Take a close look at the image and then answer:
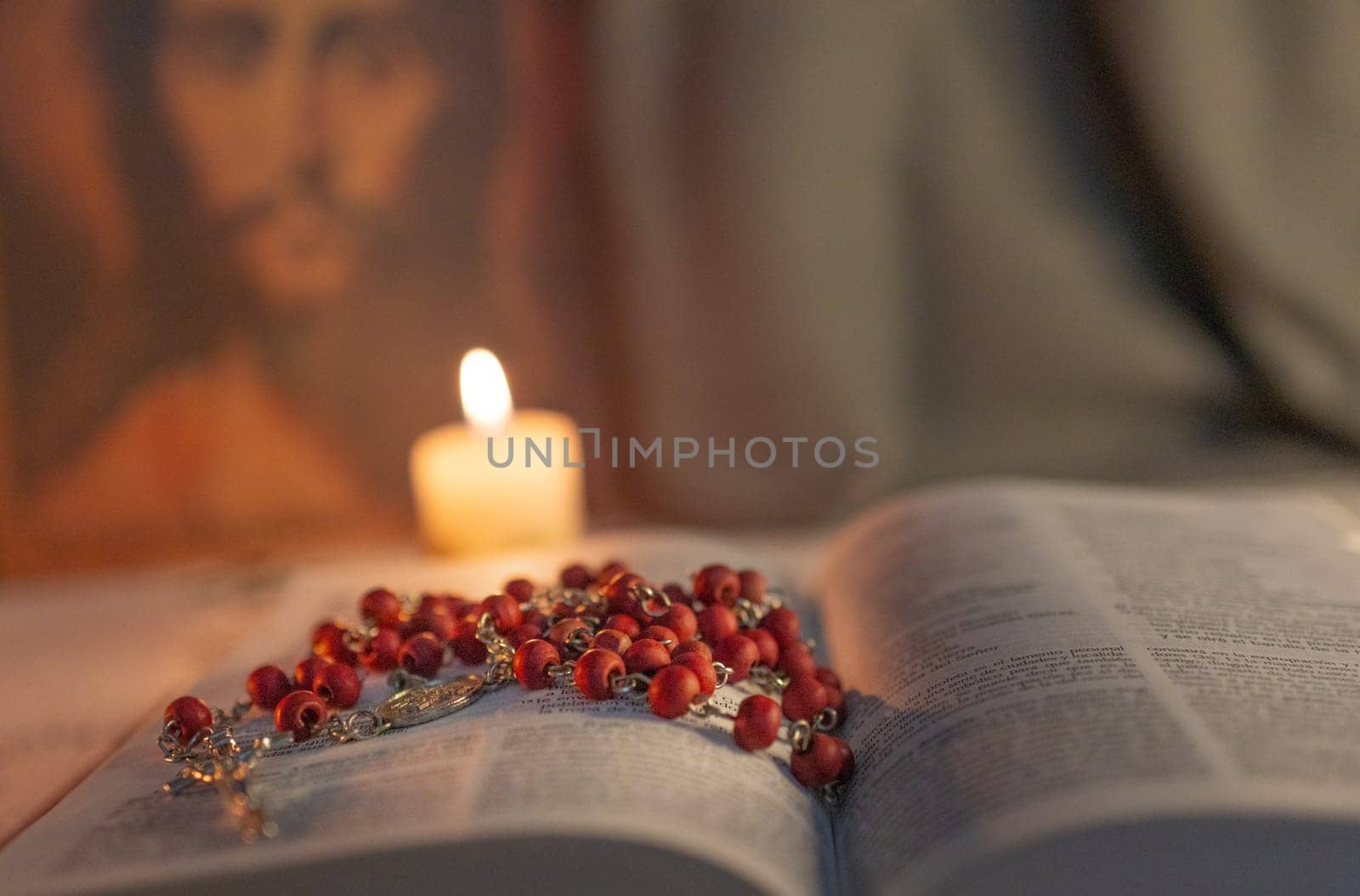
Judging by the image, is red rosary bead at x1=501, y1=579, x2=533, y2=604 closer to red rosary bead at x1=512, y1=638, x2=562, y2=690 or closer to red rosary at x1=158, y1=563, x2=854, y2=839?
red rosary at x1=158, y1=563, x2=854, y2=839

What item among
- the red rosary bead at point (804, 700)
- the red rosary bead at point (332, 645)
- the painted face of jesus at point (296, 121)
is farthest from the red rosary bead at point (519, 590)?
the painted face of jesus at point (296, 121)

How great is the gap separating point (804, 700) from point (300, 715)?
29cm

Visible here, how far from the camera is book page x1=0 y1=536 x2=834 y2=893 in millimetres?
477

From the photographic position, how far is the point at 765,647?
68 cm

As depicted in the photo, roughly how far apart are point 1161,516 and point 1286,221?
380 mm

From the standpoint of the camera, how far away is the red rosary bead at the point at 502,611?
0.70 metres

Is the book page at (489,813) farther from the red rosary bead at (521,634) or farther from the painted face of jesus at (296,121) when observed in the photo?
the painted face of jesus at (296,121)

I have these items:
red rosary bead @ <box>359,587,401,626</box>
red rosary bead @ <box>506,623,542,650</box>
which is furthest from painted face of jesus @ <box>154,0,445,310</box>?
red rosary bead @ <box>506,623,542,650</box>

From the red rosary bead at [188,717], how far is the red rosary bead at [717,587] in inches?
12.7

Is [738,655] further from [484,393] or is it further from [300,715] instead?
[484,393]

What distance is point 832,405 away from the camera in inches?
41.8

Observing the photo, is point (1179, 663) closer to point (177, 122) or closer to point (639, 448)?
point (639, 448)

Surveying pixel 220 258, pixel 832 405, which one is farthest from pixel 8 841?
pixel 832 405

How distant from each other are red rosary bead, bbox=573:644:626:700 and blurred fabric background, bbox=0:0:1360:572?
0.49m
